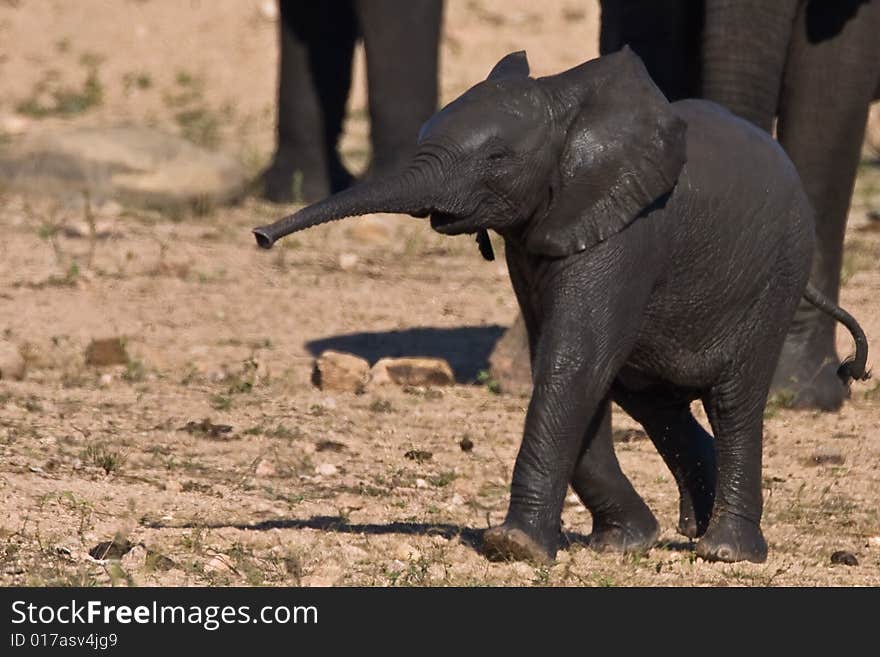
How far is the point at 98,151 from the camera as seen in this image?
12039 millimetres

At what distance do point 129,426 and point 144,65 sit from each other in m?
9.93

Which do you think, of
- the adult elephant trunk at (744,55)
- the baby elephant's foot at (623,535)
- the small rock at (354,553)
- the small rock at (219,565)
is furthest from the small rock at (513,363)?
the small rock at (219,565)

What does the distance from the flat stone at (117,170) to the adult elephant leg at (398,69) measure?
35.0 inches

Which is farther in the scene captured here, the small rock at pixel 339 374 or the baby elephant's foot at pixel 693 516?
the small rock at pixel 339 374

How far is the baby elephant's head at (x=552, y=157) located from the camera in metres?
5.32

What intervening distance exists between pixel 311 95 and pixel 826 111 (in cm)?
→ 523

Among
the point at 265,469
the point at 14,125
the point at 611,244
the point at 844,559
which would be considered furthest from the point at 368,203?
the point at 14,125

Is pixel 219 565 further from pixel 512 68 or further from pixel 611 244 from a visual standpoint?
pixel 512 68

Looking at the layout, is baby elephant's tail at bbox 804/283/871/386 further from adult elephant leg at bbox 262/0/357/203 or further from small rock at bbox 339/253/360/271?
adult elephant leg at bbox 262/0/357/203

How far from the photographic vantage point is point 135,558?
18.0ft

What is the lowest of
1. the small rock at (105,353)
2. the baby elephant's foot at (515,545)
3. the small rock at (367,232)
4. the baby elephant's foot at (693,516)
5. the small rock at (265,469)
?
the baby elephant's foot at (515,545)

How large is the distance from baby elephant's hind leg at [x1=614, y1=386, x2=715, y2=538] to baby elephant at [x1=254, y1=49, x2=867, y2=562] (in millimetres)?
169

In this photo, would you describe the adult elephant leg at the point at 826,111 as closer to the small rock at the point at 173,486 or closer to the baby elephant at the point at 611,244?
the baby elephant at the point at 611,244

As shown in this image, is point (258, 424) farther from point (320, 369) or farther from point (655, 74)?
point (655, 74)
